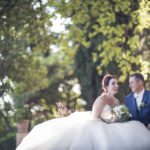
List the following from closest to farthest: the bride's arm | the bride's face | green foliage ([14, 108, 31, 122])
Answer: the bride's arm, the bride's face, green foliage ([14, 108, 31, 122])

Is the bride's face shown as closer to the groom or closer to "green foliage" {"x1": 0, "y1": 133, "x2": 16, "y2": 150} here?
the groom

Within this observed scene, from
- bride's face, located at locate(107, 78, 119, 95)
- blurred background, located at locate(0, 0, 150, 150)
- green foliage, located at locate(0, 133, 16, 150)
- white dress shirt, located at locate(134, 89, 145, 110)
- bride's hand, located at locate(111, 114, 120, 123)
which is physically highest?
blurred background, located at locate(0, 0, 150, 150)

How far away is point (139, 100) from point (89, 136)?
129 cm

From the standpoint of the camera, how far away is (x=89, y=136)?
14.7ft

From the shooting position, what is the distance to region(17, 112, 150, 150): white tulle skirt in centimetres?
430

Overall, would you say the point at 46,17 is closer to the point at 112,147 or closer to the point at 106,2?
the point at 106,2

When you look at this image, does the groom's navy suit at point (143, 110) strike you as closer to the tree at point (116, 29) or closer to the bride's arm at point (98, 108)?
the bride's arm at point (98, 108)

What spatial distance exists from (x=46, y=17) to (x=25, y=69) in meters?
1.86

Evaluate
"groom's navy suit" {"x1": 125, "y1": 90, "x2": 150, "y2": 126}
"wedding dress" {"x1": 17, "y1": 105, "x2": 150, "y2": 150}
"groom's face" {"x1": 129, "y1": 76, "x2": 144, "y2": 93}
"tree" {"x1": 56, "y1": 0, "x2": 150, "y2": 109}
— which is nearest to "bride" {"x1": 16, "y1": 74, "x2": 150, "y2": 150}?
"wedding dress" {"x1": 17, "y1": 105, "x2": 150, "y2": 150}

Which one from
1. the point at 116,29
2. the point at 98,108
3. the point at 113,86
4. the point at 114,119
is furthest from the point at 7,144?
the point at 116,29

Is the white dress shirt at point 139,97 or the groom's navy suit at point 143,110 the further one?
the white dress shirt at point 139,97

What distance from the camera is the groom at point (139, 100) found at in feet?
16.7

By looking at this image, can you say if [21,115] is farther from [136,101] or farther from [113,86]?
[136,101]

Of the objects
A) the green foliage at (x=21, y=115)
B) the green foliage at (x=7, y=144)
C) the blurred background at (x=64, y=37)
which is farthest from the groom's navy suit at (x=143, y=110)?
the green foliage at (x=7, y=144)
